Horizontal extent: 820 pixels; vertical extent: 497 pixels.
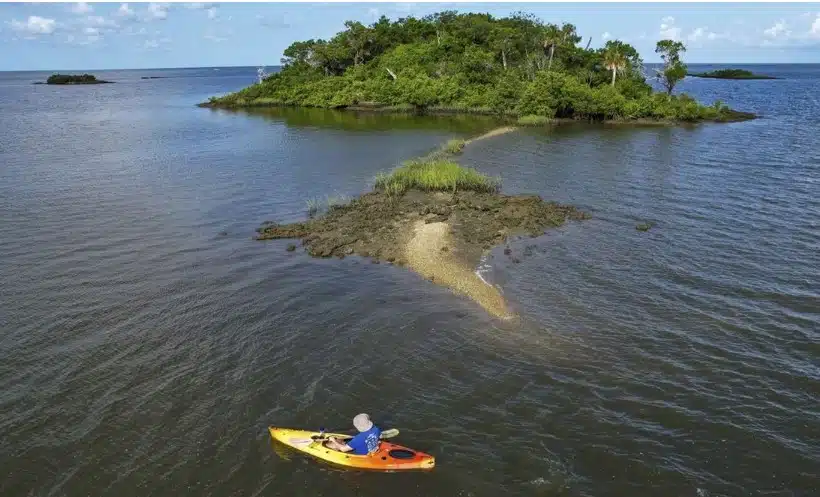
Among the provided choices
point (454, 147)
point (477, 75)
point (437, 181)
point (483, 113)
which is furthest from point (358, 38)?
point (437, 181)

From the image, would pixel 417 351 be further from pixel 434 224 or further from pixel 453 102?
pixel 453 102

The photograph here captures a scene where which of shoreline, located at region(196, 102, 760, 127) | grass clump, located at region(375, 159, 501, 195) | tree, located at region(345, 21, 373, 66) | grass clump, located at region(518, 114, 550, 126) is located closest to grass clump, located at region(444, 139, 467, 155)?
grass clump, located at region(375, 159, 501, 195)

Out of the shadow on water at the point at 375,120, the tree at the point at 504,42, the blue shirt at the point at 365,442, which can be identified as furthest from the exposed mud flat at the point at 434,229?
the tree at the point at 504,42

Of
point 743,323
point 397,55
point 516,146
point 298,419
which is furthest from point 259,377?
point 397,55

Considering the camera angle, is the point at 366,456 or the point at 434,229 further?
the point at 434,229

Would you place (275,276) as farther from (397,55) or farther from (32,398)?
(397,55)

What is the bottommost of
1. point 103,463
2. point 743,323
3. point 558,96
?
point 103,463
